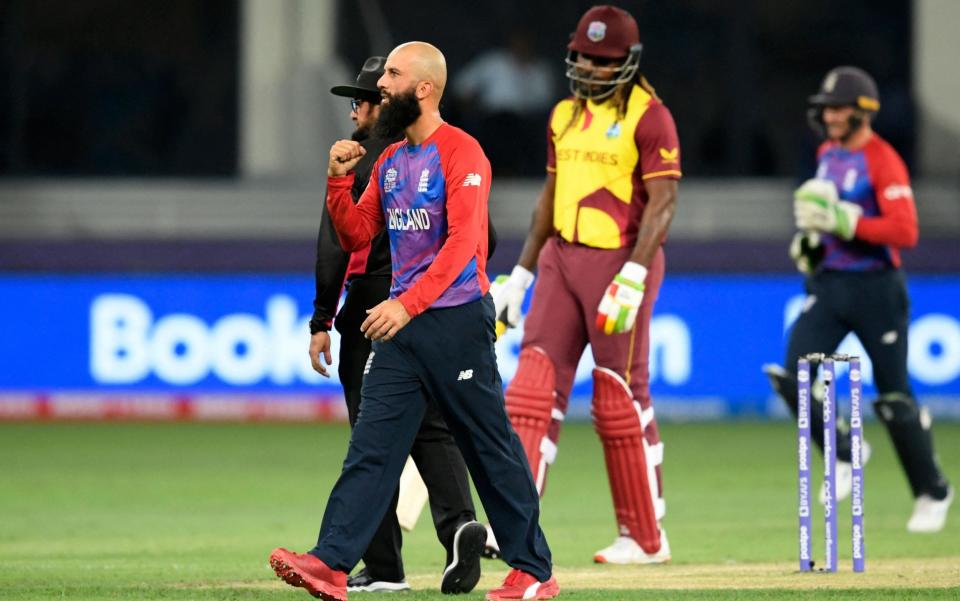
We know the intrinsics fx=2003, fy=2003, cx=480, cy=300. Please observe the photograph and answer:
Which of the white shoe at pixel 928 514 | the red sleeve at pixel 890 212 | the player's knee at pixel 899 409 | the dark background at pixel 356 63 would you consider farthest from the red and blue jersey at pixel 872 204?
the dark background at pixel 356 63

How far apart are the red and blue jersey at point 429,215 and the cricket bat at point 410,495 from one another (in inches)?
65.4

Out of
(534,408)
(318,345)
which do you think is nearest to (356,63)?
→ (534,408)

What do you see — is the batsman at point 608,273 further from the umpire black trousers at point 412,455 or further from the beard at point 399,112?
the beard at point 399,112

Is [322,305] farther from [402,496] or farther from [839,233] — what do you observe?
[839,233]

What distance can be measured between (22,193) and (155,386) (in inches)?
159

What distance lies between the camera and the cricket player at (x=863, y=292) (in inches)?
404

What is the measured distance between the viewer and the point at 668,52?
20.5m

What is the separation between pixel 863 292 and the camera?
1031 cm

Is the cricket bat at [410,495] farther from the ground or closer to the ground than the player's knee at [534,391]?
closer to the ground

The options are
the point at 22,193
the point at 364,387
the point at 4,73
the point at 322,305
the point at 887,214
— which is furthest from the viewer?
the point at 4,73

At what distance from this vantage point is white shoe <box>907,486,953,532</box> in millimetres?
10127

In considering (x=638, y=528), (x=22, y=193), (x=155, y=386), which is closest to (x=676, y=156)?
(x=638, y=528)

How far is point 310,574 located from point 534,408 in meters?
2.09

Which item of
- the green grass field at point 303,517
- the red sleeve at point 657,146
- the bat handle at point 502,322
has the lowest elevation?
the green grass field at point 303,517
